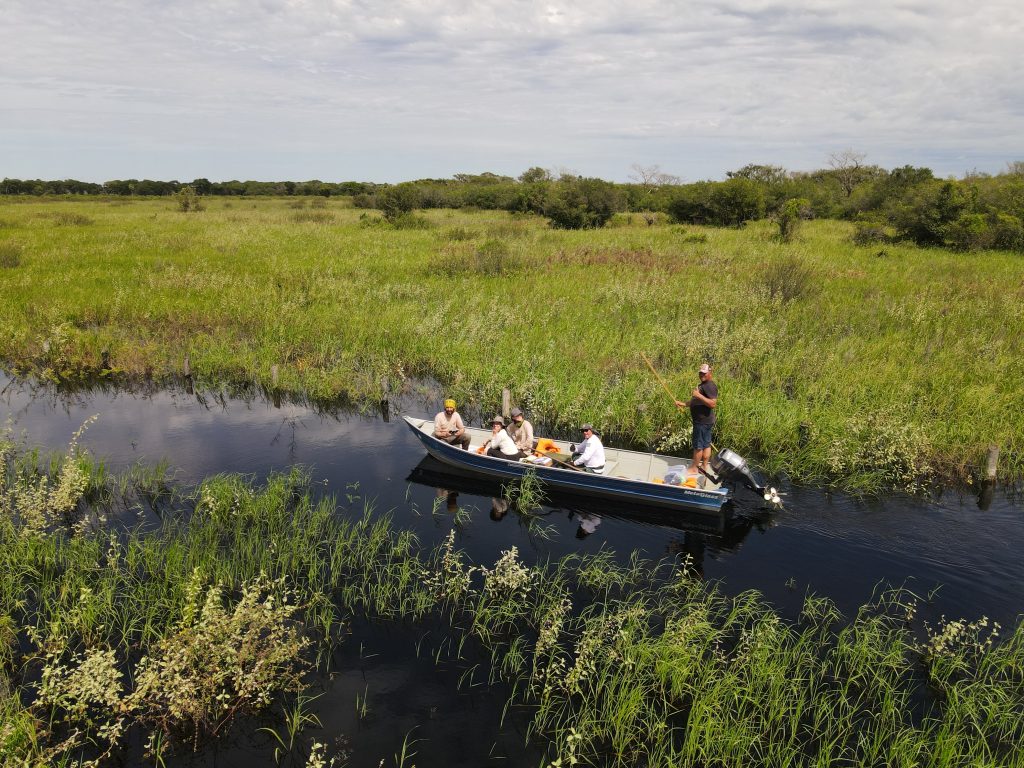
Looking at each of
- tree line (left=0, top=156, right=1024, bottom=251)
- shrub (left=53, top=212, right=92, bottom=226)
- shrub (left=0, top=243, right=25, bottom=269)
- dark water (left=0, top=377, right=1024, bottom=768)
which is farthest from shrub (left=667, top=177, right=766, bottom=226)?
shrub (left=53, top=212, right=92, bottom=226)

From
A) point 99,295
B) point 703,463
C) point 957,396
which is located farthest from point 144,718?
point 99,295

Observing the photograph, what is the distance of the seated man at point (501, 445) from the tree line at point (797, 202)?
31881 mm

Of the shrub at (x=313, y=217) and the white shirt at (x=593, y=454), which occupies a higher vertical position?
the shrub at (x=313, y=217)

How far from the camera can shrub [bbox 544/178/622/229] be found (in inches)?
1836

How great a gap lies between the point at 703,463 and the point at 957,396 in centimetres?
794

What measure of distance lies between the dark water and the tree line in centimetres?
3036

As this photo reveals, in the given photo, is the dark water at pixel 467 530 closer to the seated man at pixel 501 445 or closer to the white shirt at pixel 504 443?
the seated man at pixel 501 445

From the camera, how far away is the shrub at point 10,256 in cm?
2930

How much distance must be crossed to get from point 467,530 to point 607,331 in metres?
11.0

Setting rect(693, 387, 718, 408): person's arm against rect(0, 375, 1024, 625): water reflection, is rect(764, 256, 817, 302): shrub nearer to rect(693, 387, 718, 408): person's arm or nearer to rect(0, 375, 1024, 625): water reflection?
rect(693, 387, 718, 408): person's arm

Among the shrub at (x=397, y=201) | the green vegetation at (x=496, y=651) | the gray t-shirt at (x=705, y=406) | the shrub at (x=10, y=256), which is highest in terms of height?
the shrub at (x=397, y=201)

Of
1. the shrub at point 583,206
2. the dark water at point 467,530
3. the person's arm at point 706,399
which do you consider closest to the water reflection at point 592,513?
the dark water at point 467,530

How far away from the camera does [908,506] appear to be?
500 inches

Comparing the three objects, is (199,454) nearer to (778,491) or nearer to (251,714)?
(251,714)
